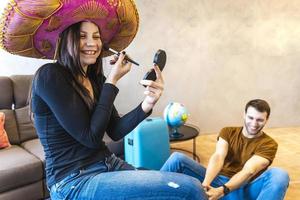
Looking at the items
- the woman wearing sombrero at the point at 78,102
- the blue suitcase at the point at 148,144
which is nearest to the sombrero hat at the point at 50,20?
the woman wearing sombrero at the point at 78,102

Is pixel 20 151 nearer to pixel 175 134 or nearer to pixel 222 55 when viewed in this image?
pixel 175 134

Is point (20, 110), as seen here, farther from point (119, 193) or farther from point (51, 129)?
point (119, 193)

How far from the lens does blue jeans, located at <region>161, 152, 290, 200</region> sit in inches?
61.2

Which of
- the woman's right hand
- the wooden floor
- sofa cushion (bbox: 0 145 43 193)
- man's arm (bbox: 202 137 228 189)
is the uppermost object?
the woman's right hand

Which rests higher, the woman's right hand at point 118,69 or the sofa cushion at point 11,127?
the woman's right hand at point 118,69

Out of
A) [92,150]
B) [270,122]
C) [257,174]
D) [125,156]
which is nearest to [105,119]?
[92,150]

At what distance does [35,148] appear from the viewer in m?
2.37

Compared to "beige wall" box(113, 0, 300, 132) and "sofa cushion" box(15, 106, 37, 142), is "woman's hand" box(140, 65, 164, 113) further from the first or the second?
"beige wall" box(113, 0, 300, 132)

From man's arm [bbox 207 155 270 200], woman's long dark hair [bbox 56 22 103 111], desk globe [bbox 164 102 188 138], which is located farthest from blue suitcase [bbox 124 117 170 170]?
woman's long dark hair [bbox 56 22 103 111]

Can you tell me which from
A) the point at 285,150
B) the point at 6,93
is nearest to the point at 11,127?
the point at 6,93

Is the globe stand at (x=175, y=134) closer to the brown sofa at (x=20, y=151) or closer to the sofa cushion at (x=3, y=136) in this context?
the brown sofa at (x=20, y=151)

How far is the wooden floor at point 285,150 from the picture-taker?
8.37 feet

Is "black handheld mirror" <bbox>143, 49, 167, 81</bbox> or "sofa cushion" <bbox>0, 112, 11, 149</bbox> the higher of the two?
"black handheld mirror" <bbox>143, 49, 167, 81</bbox>

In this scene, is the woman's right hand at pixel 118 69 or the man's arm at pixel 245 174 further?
the man's arm at pixel 245 174
